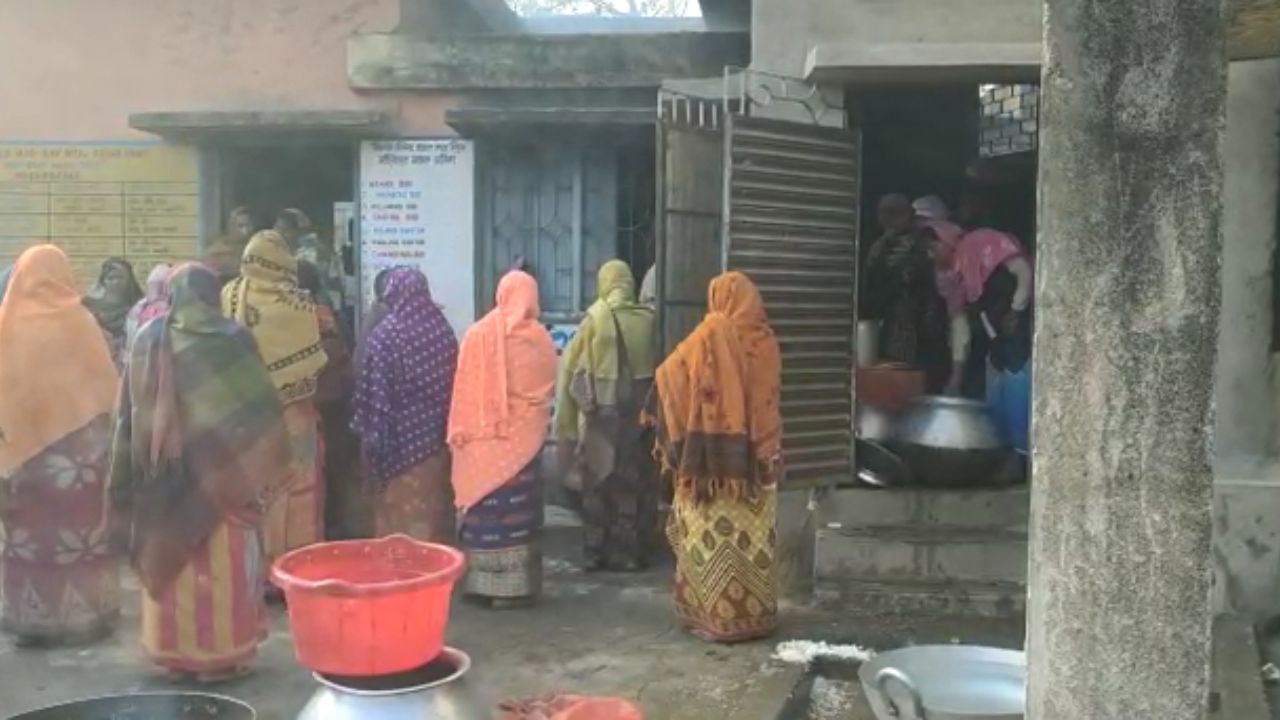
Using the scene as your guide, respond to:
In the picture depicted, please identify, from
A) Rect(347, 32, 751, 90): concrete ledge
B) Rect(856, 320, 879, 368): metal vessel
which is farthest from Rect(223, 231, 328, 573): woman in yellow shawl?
Rect(856, 320, 879, 368): metal vessel

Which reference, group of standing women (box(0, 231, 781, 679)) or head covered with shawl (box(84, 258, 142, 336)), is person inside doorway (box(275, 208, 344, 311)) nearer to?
head covered with shawl (box(84, 258, 142, 336))

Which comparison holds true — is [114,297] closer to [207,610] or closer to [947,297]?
[207,610]

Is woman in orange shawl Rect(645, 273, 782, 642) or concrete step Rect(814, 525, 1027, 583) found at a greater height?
woman in orange shawl Rect(645, 273, 782, 642)

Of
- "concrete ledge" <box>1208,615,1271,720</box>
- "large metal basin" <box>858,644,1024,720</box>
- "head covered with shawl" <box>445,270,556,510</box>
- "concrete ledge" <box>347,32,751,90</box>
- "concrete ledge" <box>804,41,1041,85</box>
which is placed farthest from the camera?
"concrete ledge" <box>347,32,751,90</box>

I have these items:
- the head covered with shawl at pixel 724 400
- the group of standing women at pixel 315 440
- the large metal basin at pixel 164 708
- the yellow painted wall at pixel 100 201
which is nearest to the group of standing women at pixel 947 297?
the group of standing women at pixel 315 440

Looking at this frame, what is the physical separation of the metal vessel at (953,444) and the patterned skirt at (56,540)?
4.01 m

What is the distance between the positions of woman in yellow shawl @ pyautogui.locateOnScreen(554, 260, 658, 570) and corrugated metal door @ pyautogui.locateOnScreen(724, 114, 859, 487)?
0.99m

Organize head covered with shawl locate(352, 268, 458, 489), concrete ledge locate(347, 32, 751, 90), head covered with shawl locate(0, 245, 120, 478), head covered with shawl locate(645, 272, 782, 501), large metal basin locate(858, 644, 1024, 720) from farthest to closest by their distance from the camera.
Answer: concrete ledge locate(347, 32, 751, 90)
head covered with shawl locate(352, 268, 458, 489)
head covered with shawl locate(645, 272, 782, 501)
head covered with shawl locate(0, 245, 120, 478)
large metal basin locate(858, 644, 1024, 720)

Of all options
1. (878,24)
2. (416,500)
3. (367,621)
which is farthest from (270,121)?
(367,621)

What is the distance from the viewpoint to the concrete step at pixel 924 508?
6.82 metres

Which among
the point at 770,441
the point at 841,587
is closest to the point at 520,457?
the point at 770,441

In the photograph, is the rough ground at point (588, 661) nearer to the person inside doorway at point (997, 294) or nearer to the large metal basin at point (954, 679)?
the large metal basin at point (954, 679)

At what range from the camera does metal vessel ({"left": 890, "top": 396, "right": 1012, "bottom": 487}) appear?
6.66 m

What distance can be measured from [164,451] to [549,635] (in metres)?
2.01
